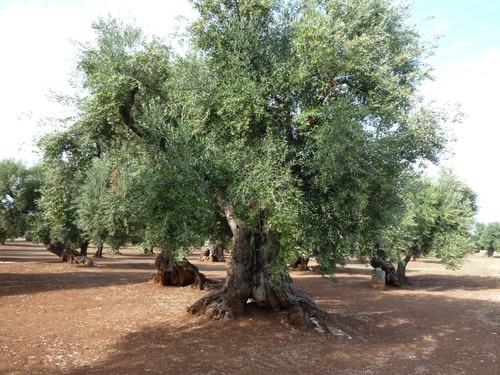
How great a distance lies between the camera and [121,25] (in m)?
15.1

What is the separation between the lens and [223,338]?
42.5 ft

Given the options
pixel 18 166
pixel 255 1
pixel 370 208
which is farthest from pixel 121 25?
pixel 18 166

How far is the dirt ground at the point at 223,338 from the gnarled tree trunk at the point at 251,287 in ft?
1.88

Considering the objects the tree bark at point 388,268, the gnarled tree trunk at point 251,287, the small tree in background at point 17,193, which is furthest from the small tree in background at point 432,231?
the small tree in background at point 17,193

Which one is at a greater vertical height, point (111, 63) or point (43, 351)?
point (111, 63)

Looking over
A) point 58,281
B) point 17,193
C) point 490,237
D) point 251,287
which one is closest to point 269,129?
point 251,287

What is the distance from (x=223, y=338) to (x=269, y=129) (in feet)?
22.9

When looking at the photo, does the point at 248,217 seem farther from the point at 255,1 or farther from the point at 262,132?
the point at 255,1

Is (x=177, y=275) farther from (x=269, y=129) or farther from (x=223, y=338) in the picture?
(x=269, y=129)

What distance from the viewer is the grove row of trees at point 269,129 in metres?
11.1

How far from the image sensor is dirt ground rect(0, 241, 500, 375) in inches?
426

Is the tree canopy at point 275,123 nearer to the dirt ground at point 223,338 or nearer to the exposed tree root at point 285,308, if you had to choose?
the exposed tree root at point 285,308

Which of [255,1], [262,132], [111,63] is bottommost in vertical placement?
[262,132]

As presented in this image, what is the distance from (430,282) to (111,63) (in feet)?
107
